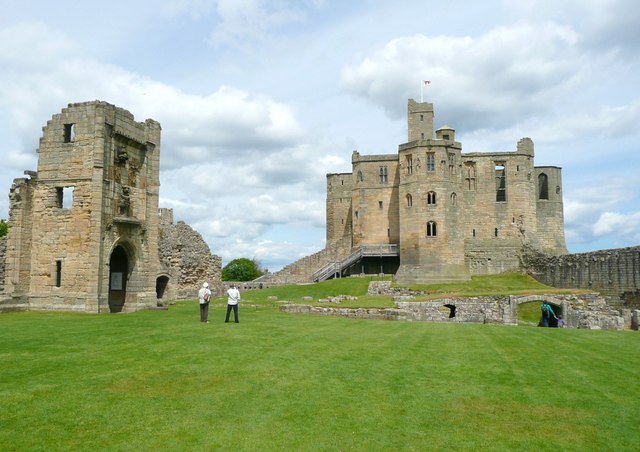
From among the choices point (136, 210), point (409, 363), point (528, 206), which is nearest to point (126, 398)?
point (409, 363)

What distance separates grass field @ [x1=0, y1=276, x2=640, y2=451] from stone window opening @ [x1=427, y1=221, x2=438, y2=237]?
115 feet

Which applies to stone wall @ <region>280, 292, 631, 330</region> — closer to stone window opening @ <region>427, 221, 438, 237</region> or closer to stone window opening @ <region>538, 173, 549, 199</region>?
stone window opening @ <region>427, 221, 438, 237</region>

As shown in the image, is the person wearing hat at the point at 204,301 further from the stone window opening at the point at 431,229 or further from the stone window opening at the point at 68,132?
the stone window opening at the point at 431,229

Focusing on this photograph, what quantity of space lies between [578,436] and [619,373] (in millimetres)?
4619

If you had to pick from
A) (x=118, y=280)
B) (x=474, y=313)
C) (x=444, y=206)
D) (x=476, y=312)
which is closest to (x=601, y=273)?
(x=444, y=206)

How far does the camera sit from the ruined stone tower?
2377cm

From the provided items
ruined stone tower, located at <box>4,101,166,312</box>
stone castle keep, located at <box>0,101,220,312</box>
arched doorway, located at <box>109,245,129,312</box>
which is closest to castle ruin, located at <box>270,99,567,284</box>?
arched doorway, located at <box>109,245,129,312</box>

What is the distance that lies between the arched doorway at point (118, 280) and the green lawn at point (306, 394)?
12174mm

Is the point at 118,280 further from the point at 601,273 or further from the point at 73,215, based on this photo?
the point at 601,273

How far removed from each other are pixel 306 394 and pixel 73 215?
19.0 meters

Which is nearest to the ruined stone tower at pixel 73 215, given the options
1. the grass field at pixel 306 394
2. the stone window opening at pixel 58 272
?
the stone window opening at pixel 58 272

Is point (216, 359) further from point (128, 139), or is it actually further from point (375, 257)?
point (375, 257)

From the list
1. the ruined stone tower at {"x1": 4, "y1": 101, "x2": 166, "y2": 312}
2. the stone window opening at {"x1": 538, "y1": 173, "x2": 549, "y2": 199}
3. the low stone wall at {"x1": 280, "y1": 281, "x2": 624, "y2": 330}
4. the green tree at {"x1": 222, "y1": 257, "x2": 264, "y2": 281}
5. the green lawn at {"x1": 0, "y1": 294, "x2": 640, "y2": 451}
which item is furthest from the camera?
the green tree at {"x1": 222, "y1": 257, "x2": 264, "y2": 281}

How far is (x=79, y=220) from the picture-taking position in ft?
79.3
